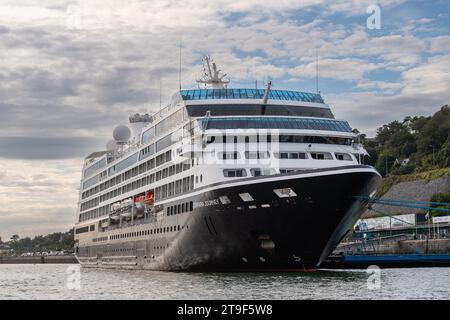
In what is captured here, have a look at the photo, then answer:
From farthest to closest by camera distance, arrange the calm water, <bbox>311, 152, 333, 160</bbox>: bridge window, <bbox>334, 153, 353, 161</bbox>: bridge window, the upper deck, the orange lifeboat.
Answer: the orange lifeboat < the upper deck < <bbox>334, 153, 353, 161</bbox>: bridge window < <bbox>311, 152, 333, 160</bbox>: bridge window < the calm water

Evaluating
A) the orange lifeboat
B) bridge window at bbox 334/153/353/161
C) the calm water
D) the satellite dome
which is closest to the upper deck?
bridge window at bbox 334/153/353/161

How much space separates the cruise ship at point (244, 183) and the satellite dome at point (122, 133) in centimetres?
2276

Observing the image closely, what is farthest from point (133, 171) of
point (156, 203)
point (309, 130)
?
point (309, 130)

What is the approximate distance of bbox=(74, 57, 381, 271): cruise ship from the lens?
37188 mm

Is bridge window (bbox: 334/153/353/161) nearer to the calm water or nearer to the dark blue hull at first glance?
the dark blue hull

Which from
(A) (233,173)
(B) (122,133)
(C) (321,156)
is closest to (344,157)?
(C) (321,156)

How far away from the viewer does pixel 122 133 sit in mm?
79312

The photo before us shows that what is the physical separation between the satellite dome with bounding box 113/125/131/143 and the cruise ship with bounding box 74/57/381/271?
22763mm

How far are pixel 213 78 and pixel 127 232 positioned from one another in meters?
13.7

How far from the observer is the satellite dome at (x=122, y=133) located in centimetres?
7931

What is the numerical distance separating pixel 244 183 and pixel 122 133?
43.1 meters

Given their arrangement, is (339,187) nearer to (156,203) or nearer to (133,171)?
(156,203)

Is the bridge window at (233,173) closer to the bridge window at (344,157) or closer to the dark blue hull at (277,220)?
the dark blue hull at (277,220)
